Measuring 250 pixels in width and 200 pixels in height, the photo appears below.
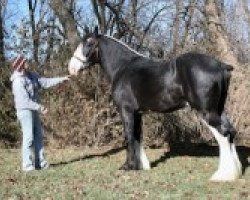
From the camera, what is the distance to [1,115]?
48.1 ft

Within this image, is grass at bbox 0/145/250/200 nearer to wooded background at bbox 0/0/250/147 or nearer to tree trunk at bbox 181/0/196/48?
wooded background at bbox 0/0/250/147

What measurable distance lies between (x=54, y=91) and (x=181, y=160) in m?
4.24

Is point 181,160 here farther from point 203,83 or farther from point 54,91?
point 54,91

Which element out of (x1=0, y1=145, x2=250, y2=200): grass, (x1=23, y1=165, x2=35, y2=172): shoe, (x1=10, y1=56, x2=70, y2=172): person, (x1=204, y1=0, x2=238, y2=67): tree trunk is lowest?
(x1=0, y1=145, x2=250, y2=200): grass

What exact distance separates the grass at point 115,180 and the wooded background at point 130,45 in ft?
4.97

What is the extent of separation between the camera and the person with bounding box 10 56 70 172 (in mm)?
9953

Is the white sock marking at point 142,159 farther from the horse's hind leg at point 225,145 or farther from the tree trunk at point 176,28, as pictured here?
the tree trunk at point 176,28

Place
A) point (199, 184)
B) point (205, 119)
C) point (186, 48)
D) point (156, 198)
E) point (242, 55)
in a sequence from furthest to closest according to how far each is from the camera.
Result: point (242, 55) < point (186, 48) < point (205, 119) < point (199, 184) < point (156, 198)

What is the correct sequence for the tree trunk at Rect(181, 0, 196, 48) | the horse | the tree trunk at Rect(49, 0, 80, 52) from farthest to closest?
the tree trunk at Rect(181, 0, 196, 48), the tree trunk at Rect(49, 0, 80, 52), the horse

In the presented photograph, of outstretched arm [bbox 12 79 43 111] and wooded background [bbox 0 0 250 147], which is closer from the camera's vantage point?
outstretched arm [bbox 12 79 43 111]

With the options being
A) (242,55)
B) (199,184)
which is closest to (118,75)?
(199,184)

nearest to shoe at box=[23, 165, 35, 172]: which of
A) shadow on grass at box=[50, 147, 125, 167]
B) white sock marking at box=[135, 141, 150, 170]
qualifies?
shadow on grass at box=[50, 147, 125, 167]

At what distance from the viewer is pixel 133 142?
33.4ft

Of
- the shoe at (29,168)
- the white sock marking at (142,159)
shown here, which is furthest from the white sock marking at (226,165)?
the shoe at (29,168)
